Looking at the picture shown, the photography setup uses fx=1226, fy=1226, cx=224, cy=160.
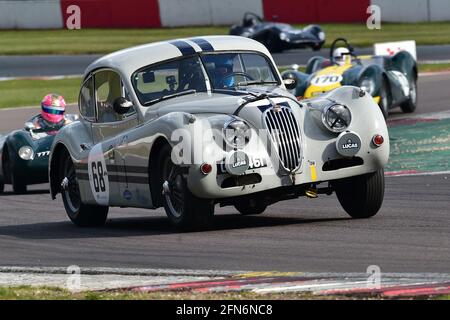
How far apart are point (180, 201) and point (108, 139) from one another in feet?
5.42

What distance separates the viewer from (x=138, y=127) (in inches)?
413

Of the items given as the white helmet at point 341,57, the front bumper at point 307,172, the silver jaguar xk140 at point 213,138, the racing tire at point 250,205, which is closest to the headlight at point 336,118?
the silver jaguar xk140 at point 213,138

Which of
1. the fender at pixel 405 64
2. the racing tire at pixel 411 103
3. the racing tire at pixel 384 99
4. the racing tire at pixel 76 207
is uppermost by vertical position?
the racing tire at pixel 76 207

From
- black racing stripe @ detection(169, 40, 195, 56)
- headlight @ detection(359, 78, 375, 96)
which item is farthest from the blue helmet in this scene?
headlight @ detection(359, 78, 375, 96)

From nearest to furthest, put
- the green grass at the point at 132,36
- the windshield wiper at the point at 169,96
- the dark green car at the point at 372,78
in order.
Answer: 1. the windshield wiper at the point at 169,96
2. the dark green car at the point at 372,78
3. the green grass at the point at 132,36

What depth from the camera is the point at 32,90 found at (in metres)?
30.0

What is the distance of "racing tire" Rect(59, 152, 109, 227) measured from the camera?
11766 mm

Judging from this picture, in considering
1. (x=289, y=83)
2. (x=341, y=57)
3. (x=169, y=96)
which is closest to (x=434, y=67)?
(x=341, y=57)

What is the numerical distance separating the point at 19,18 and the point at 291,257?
35.3 m

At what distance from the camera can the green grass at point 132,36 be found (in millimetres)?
35906

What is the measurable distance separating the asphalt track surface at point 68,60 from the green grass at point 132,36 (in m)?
0.78

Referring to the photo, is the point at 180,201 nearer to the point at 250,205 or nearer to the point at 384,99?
the point at 250,205

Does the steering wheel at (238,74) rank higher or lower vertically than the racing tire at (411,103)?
higher

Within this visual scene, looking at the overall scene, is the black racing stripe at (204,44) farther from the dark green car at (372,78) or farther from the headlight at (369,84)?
the headlight at (369,84)
